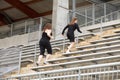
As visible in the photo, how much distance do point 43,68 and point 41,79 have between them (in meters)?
2.43

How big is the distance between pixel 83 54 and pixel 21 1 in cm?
1582

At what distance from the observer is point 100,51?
10.3 metres

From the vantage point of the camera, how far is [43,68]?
1035cm

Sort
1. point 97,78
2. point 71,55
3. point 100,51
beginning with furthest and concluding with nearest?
point 71,55 < point 100,51 < point 97,78

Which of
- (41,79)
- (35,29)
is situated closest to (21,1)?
(35,29)

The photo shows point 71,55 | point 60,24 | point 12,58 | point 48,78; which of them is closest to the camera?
point 48,78

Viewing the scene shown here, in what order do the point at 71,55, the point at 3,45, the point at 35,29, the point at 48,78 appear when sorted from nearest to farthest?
the point at 48,78
the point at 71,55
the point at 35,29
the point at 3,45

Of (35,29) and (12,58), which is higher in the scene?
(35,29)

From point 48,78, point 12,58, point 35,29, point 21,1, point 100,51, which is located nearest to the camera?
point 48,78

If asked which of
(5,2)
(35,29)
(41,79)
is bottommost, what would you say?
(41,79)

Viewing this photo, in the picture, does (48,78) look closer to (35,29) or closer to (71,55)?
(71,55)

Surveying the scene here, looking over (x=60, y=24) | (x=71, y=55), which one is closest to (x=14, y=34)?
(x=60, y=24)

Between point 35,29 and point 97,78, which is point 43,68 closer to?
point 97,78

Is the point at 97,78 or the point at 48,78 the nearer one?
the point at 97,78
